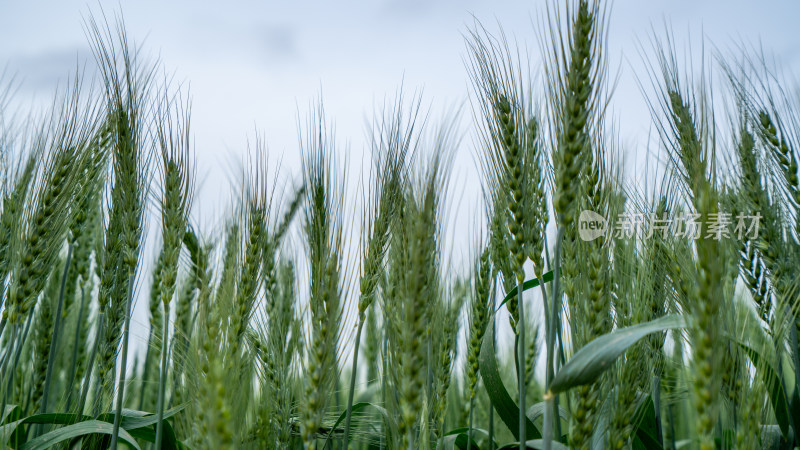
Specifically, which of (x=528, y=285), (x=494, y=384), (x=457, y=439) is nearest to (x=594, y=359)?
(x=494, y=384)

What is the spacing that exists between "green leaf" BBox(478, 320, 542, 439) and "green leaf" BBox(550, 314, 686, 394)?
0.75 metres

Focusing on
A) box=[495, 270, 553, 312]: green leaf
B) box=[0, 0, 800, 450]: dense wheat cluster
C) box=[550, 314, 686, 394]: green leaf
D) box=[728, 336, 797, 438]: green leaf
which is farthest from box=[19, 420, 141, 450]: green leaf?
box=[728, 336, 797, 438]: green leaf

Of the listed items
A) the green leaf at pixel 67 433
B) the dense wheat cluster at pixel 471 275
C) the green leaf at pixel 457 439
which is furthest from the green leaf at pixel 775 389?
the green leaf at pixel 67 433

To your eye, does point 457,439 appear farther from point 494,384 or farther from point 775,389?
point 775,389

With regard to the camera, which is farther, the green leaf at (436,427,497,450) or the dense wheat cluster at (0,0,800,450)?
the green leaf at (436,427,497,450)

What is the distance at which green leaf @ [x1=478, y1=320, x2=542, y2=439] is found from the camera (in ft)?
6.38

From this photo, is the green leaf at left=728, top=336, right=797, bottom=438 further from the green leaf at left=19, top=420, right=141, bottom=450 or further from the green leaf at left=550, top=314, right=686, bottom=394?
the green leaf at left=19, top=420, right=141, bottom=450

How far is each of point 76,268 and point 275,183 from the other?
149cm

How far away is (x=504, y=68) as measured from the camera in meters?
1.68

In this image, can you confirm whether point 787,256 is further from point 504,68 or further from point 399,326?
point 399,326

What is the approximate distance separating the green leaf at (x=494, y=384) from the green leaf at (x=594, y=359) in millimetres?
755

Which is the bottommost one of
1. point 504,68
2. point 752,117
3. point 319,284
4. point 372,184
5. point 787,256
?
point 319,284

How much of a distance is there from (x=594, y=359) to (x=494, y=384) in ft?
2.75

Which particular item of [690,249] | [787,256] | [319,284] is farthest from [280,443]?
[787,256]
